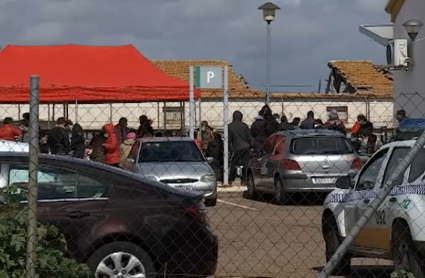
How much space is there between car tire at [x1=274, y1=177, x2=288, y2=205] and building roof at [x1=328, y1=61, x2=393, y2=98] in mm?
25570

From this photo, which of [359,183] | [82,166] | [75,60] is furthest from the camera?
[75,60]

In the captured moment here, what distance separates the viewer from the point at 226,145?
21.9 meters

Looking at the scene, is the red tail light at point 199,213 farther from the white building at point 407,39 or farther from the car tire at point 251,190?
the white building at point 407,39

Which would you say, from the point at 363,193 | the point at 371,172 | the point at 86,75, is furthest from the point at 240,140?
the point at 363,193

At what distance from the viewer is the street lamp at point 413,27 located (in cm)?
2911

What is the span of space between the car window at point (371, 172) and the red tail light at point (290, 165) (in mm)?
9190

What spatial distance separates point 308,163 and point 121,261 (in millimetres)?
11628

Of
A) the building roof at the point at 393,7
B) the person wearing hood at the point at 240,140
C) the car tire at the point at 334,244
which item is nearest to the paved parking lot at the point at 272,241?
the car tire at the point at 334,244

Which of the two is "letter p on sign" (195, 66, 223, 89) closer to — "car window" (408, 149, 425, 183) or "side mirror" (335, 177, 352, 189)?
"side mirror" (335, 177, 352, 189)

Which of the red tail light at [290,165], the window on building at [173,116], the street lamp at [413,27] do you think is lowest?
the red tail light at [290,165]

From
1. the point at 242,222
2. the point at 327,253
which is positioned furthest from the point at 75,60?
the point at 327,253

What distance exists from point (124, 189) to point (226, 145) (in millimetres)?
12975

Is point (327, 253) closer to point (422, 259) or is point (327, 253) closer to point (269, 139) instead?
point (422, 259)

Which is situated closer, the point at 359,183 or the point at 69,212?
the point at 69,212
